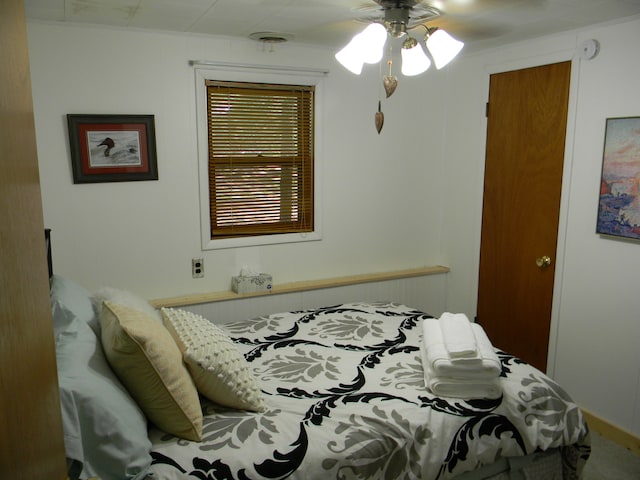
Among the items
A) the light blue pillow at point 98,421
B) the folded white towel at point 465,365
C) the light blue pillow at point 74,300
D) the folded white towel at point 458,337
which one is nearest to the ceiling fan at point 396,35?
the folded white towel at point 458,337

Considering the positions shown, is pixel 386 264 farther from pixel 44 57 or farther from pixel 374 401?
pixel 44 57

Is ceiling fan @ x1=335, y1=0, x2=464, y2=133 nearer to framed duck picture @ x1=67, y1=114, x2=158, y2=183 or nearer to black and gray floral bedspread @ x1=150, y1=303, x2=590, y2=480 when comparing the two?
black and gray floral bedspread @ x1=150, y1=303, x2=590, y2=480

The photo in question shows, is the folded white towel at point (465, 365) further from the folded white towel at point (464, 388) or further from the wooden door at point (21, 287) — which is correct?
the wooden door at point (21, 287)

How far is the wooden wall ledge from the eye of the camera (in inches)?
125

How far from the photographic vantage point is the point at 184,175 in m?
3.17

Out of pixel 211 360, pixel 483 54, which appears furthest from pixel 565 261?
pixel 211 360

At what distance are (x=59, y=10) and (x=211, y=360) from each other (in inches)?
75.2

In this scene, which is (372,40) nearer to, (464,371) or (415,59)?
(415,59)

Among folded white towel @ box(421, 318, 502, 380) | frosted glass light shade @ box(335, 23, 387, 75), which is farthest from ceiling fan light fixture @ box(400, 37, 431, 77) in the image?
folded white towel @ box(421, 318, 502, 380)

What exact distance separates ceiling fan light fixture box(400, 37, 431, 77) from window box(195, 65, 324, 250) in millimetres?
1114

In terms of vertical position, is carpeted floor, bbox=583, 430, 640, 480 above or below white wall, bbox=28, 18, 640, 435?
below

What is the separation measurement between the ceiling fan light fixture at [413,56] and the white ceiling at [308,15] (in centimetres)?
19

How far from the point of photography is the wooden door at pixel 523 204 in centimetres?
319

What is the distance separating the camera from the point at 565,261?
3.16 m
